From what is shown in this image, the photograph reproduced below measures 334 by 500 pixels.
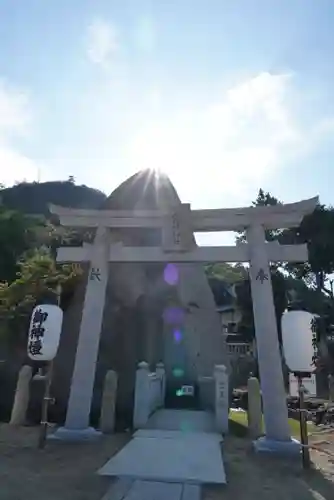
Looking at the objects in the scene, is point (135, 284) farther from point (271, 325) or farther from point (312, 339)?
point (312, 339)

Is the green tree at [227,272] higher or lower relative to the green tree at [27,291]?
higher

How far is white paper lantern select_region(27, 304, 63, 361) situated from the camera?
8023 millimetres

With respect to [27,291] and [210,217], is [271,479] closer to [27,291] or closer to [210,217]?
[210,217]

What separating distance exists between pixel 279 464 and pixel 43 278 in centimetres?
1016

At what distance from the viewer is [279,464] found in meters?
7.20

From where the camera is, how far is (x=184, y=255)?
382 inches

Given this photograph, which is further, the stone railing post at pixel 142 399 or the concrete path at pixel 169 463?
the stone railing post at pixel 142 399

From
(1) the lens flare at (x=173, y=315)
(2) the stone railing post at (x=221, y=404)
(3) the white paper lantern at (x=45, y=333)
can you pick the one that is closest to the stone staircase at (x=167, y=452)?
(2) the stone railing post at (x=221, y=404)

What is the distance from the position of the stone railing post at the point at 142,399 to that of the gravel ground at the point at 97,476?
1.63 m

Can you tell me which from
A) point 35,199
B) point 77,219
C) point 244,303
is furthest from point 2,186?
point 77,219

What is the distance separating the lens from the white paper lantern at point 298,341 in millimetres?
7215

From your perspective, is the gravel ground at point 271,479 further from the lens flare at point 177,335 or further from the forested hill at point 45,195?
the forested hill at point 45,195

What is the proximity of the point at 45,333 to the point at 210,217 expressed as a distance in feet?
14.6

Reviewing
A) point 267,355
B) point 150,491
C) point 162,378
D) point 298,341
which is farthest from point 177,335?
point 150,491
